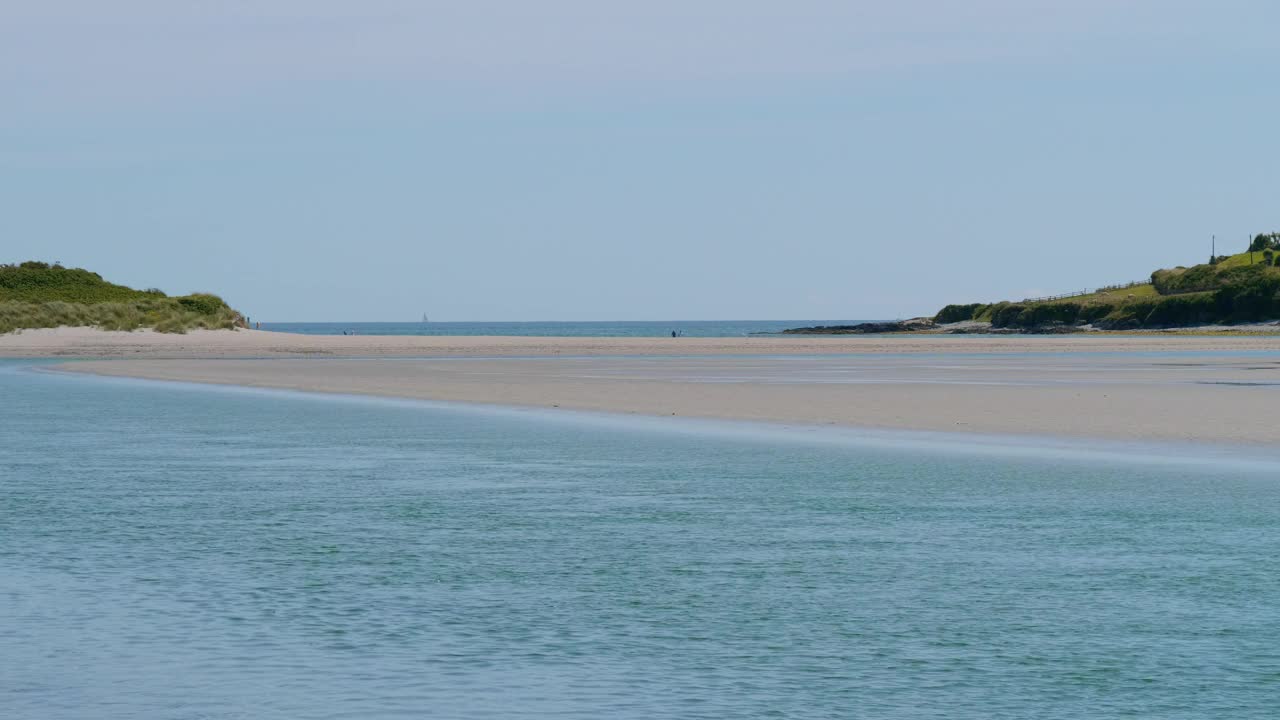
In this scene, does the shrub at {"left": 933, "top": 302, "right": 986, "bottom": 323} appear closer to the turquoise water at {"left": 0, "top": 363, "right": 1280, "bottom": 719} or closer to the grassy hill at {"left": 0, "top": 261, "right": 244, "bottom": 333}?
the grassy hill at {"left": 0, "top": 261, "right": 244, "bottom": 333}

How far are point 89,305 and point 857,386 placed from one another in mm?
78016

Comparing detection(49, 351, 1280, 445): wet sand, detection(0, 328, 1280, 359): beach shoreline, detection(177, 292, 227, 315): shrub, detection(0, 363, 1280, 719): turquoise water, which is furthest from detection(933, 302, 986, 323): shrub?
detection(0, 363, 1280, 719): turquoise water

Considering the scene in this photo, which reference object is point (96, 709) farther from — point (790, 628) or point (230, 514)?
point (230, 514)

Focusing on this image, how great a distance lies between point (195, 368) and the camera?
190 feet

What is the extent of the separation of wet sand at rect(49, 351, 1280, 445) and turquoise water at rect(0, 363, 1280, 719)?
21.8ft

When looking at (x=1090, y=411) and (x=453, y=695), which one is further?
(x=1090, y=411)

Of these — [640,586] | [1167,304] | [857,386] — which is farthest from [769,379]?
[1167,304]

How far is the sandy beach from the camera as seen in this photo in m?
29.6

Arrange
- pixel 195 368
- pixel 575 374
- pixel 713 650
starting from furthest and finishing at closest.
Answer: pixel 195 368 → pixel 575 374 → pixel 713 650

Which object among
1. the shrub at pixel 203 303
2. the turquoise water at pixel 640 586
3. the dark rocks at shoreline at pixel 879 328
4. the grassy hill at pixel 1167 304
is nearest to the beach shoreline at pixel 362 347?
the shrub at pixel 203 303

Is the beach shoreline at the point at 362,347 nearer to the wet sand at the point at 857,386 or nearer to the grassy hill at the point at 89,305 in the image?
the grassy hill at the point at 89,305

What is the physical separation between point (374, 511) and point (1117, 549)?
7.88 meters

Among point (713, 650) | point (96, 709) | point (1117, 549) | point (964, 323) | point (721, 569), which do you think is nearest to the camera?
point (96, 709)

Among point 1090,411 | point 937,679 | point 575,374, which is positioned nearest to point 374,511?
point 937,679
